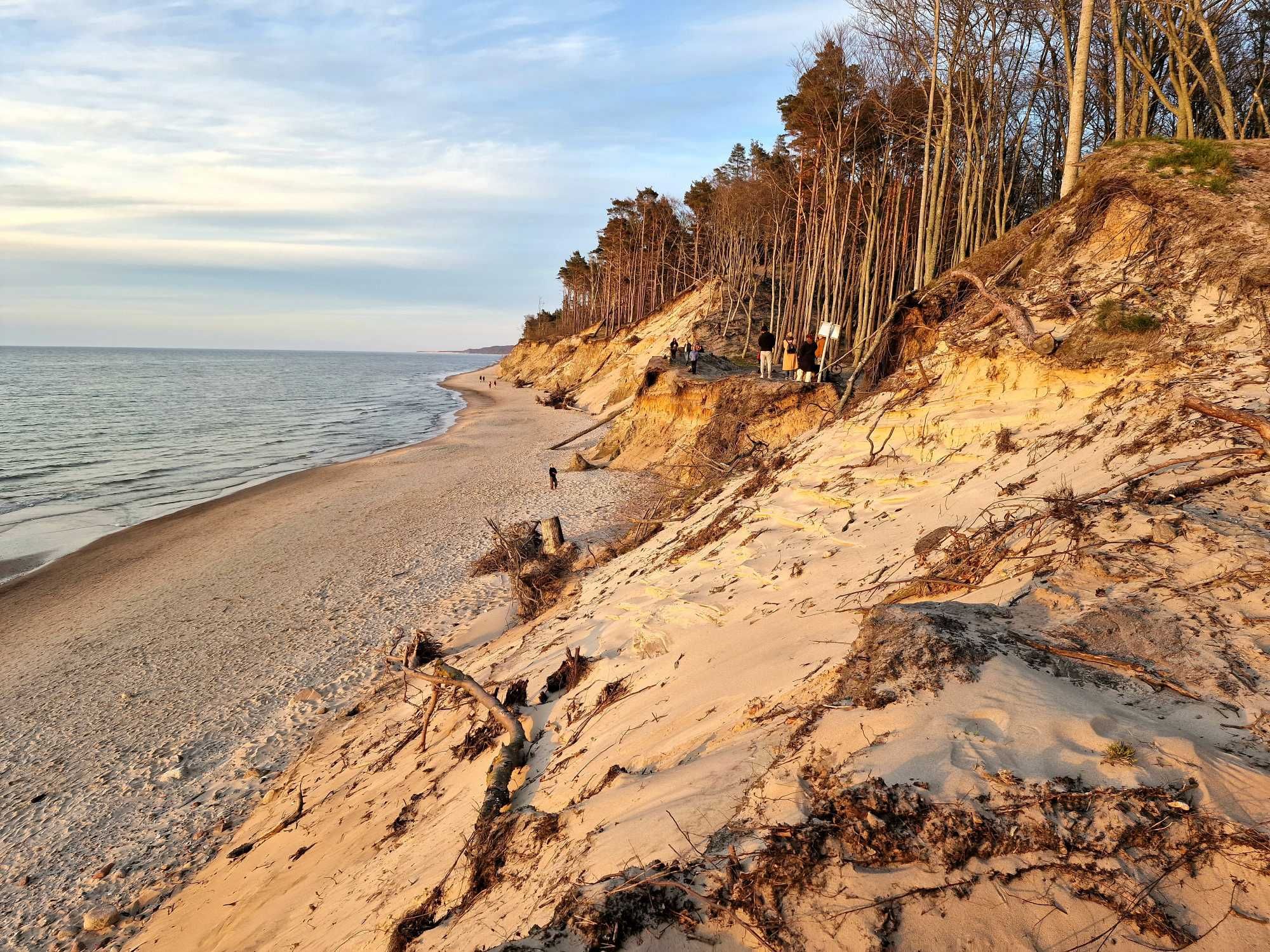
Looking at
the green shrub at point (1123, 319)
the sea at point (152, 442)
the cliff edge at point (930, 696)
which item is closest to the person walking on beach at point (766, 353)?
the cliff edge at point (930, 696)

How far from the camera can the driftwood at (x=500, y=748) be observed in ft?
12.9

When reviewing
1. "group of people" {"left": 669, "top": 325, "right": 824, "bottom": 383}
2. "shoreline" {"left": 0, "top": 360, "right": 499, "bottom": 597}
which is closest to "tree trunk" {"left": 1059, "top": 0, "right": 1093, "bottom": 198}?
"group of people" {"left": 669, "top": 325, "right": 824, "bottom": 383}

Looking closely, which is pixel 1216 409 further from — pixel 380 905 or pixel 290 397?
pixel 290 397

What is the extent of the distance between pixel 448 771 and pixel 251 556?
11.9 m

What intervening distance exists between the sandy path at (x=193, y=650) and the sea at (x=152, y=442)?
259 centimetres

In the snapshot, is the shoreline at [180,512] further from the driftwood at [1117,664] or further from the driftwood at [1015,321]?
the driftwood at [1015,321]

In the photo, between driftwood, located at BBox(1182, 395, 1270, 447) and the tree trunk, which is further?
the tree trunk

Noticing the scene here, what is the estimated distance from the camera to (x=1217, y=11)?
13703 millimetres

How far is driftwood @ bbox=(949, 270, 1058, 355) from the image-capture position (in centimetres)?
707

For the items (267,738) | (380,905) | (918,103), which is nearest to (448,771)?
(380,905)

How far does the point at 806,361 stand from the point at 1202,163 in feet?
25.6

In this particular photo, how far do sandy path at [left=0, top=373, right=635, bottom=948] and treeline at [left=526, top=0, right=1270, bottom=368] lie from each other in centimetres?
1122

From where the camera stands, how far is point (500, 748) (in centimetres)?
479

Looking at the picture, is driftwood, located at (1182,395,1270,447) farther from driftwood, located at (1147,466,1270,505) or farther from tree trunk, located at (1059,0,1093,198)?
tree trunk, located at (1059,0,1093,198)
